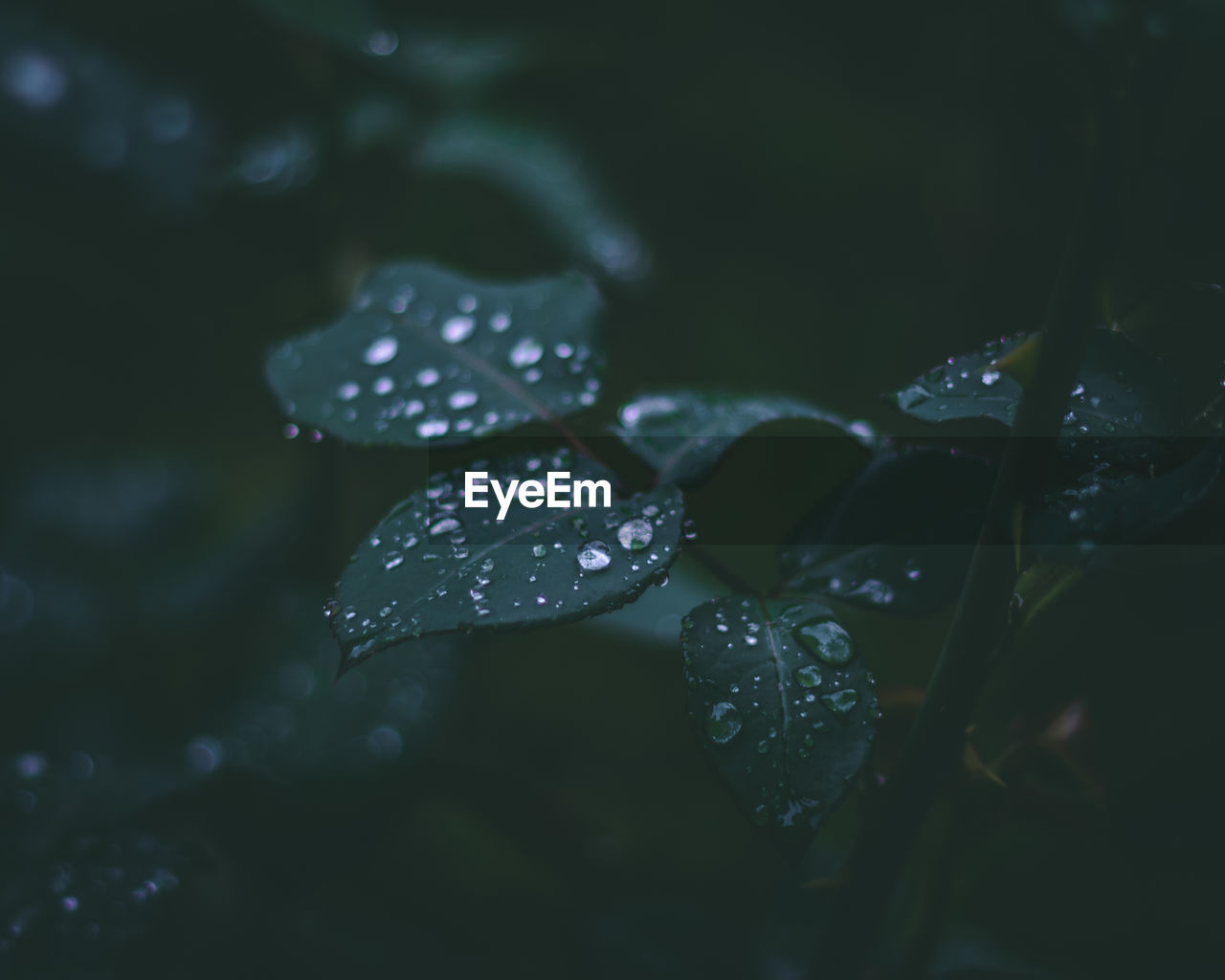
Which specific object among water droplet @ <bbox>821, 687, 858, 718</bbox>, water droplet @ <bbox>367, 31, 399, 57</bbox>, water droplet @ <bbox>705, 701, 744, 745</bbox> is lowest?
water droplet @ <bbox>705, 701, 744, 745</bbox>

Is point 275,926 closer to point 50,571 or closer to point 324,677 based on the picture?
point 324,677

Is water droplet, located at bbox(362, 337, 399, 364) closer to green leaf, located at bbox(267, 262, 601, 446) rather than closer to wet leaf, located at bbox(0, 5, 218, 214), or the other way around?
green leaf, located at bbox(267, 262, 601, 446)

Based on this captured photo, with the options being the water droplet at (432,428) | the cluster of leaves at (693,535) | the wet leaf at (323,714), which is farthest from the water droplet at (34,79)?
the water droplet at (432,428)

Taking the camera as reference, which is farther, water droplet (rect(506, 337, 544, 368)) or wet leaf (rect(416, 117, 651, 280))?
wet leaf (rect(416, 117, 651, 280))

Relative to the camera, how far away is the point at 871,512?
38 cm

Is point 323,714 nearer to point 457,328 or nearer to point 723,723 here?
point 457,328

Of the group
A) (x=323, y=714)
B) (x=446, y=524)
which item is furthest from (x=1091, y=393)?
(x=323, y=714)

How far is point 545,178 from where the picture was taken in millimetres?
1024

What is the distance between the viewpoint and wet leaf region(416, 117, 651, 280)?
0.98 m

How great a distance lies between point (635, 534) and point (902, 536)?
4.9 inches

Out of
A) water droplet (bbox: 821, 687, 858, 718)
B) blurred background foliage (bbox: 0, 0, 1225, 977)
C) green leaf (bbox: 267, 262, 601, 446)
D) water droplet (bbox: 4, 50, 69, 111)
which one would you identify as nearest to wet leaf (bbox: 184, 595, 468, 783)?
blurred background foliage (bbox: 0, 0, 1225, 977)

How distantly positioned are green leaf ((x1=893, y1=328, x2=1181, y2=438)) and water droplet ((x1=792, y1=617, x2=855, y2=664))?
92 millimetres

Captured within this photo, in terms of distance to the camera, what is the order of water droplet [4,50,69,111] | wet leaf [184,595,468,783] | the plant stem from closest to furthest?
the plant stem
wet leaf [184,595,468,783]
water droplet [4,50,69,111]

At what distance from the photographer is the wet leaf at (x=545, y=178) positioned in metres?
0.98
